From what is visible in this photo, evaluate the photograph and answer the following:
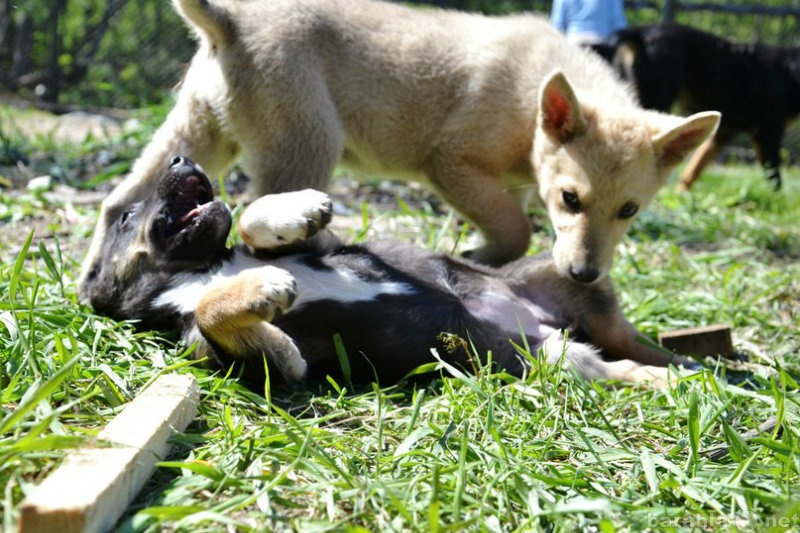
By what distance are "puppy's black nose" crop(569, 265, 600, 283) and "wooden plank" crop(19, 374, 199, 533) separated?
1835 mm

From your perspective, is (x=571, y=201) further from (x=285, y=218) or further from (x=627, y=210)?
(x=285, y=218)

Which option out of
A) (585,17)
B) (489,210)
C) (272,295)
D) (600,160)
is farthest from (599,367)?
(585,17)

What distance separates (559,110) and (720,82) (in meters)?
5.73

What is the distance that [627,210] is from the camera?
388 centimetres

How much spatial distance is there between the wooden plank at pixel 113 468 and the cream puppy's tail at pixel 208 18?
1.92m

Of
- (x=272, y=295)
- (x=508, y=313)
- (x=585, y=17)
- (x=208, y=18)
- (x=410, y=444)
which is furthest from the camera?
(x=585, y=17)

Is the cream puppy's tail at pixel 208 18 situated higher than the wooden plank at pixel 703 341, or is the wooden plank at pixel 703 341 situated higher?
the cream puppy's tail at pixel 208 18

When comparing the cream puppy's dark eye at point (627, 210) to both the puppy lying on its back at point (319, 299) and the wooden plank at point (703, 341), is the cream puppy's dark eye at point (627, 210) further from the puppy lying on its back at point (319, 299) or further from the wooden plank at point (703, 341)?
the wooden plank at point (703, 341)

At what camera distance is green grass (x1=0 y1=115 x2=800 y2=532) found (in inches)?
73.0

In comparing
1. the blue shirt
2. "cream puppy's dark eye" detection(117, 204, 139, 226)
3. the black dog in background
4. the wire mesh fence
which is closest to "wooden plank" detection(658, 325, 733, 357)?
"cream puppy's dark eye" detection(117, 204, 139, 226)

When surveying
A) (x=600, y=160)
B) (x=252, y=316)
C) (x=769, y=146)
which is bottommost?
(x=769, y=146)

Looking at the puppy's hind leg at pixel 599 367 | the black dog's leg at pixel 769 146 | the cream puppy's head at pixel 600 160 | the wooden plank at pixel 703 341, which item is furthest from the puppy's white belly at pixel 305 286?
the black dog's leg at pixel 769 146

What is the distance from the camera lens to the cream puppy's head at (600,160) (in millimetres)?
3744

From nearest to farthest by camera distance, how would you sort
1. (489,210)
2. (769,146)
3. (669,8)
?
(489,210), (769,146), (669,8)
